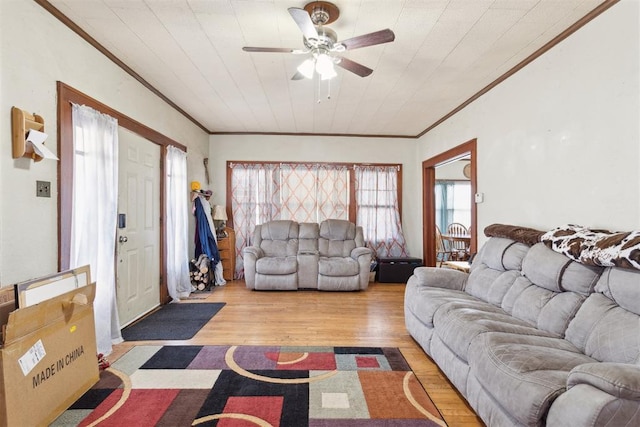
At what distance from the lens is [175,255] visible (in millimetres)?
3920

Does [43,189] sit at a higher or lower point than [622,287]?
higher

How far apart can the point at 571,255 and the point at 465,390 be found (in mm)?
1050

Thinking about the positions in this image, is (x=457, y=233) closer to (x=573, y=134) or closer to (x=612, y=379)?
(x=573, y=134)

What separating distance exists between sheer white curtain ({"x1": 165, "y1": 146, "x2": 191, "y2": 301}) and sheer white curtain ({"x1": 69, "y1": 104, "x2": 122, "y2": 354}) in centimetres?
114

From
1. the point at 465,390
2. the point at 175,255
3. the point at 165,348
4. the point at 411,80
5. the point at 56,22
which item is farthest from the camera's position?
the point at 175,255

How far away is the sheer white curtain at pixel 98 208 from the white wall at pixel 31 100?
178mm

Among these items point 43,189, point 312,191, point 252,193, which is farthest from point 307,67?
point 252,193

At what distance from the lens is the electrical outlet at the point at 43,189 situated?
76.7 inches

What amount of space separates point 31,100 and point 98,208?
2.84ft

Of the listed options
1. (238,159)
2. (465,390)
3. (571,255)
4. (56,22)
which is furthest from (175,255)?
(571,255)

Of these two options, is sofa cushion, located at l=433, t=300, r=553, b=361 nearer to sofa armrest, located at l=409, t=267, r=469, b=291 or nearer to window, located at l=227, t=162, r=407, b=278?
sofa armrest, located at l=409, t=267, r=469, b=291

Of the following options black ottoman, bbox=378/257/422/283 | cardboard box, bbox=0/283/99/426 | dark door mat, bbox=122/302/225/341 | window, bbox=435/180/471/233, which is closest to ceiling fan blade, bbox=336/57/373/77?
cardboard box, bbox=0/283/99/426

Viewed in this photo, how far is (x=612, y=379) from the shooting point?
1046 mm

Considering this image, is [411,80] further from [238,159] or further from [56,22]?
[238,159]
